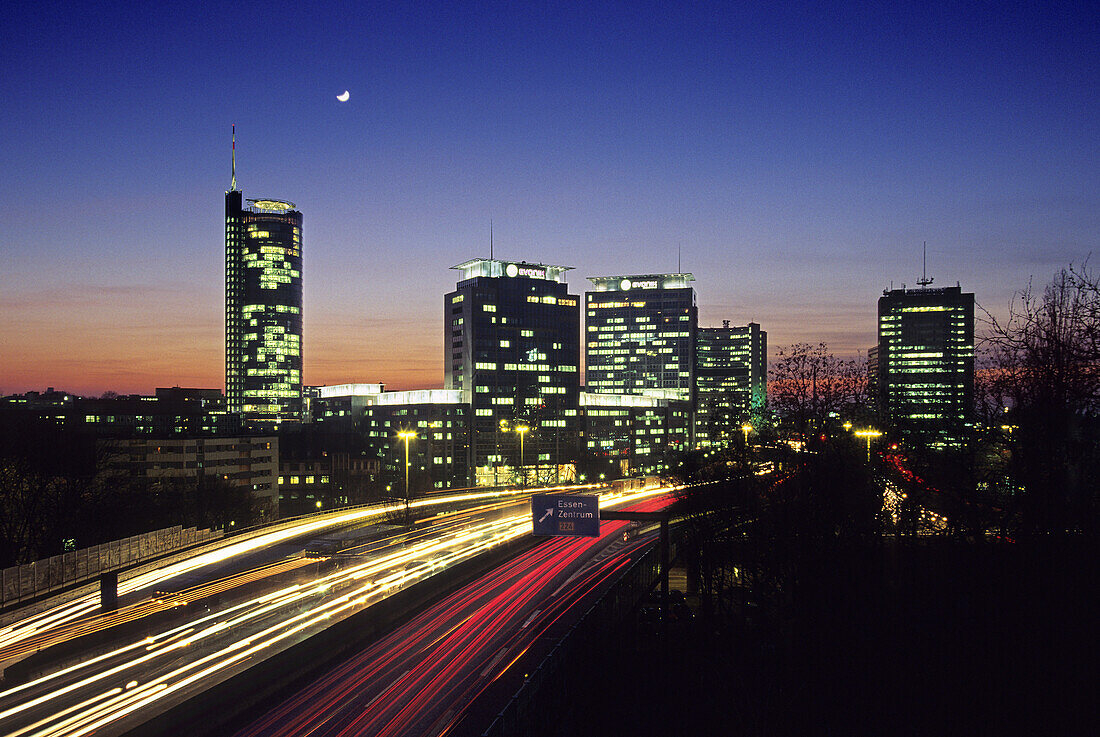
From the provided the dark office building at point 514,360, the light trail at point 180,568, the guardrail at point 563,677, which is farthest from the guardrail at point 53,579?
the dark office building at point 514,360

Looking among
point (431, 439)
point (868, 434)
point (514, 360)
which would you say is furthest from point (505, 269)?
point (868, 434)

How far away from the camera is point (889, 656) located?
2038cm

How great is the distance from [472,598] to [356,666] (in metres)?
9.42

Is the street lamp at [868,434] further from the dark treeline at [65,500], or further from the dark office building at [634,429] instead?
the dark office building at [634,429]

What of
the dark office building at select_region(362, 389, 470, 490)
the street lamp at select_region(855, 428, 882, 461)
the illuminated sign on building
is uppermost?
the illuminated sign on building

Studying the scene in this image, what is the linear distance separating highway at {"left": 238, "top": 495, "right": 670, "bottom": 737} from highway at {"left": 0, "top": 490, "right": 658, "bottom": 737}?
319 cm

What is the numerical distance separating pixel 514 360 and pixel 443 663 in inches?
4819

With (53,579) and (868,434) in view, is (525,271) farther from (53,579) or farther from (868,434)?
(53,579)

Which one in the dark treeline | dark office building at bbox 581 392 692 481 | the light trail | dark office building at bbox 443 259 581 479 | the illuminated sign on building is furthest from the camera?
dark office building at bbox 581 392 692 481

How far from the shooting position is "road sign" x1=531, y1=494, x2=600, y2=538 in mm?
34531

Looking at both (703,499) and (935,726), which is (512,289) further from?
(935,726)

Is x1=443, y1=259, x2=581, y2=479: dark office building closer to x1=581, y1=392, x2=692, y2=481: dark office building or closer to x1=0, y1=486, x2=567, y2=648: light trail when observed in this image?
x1=581, y1=392, x2=692, y2=481: dark office building

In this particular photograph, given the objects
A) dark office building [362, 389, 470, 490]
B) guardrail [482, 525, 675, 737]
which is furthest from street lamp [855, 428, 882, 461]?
dark office building [362, 389, 470, 490]

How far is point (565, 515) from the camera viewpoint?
35000 mm
